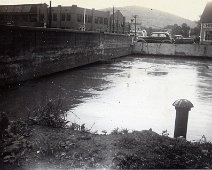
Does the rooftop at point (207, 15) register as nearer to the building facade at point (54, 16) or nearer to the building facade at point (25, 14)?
the building facade at point (54, 16)

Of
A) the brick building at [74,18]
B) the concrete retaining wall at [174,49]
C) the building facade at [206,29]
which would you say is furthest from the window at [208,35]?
the brick building at [74,18]

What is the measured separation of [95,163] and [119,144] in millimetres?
668

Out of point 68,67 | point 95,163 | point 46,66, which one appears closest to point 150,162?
point 95,163

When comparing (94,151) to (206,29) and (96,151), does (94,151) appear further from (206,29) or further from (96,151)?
(206,29)

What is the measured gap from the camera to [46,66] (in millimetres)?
17438

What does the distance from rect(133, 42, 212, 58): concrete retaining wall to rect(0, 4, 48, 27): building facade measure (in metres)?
20.5

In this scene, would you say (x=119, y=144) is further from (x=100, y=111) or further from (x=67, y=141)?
(x=100, y=111)

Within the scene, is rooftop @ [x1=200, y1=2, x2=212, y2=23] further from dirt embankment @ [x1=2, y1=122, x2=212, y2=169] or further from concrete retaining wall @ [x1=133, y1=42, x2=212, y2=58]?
dirt embankment @ [x1=2, y1=122, x2=212, y2=169]

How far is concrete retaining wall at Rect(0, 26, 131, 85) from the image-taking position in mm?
13485

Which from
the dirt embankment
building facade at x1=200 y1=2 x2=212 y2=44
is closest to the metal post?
the dirt embankment

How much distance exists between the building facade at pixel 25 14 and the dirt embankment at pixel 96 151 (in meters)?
50.3

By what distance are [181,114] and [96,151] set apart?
75.6 inches

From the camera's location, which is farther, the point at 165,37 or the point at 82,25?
the point at 82,25

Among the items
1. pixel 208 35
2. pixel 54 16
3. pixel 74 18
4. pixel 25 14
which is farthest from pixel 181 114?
pixel 25 14
